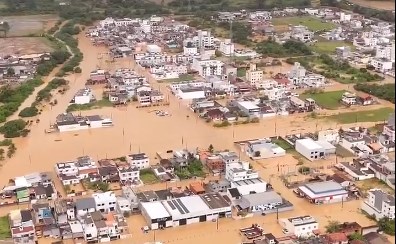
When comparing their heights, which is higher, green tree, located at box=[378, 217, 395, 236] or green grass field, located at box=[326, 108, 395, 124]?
green tree, located at box=[378, 217, 395, 236]

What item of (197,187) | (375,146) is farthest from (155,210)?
(375,146)

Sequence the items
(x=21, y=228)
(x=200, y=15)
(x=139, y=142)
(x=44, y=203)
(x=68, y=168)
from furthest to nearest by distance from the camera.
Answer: (x=200, y=15)
(x=139, y=142)
(x=68, y=168)
(x=44, y=203)
(x=21, y=228)

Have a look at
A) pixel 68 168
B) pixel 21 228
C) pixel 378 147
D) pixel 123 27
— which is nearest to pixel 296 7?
pixel 123 27

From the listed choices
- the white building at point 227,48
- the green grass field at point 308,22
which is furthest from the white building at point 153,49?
the green grass field at point 308,22

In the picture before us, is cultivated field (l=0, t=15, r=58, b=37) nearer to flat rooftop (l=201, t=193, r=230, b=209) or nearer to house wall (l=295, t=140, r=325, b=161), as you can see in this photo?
house wall (l=295, t=140, r=325, b=161)

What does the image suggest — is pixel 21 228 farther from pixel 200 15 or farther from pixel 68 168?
pixel 200 15

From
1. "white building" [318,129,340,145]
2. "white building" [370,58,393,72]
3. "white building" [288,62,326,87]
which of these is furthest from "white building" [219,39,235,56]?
"white building" [318,129,340,145]
